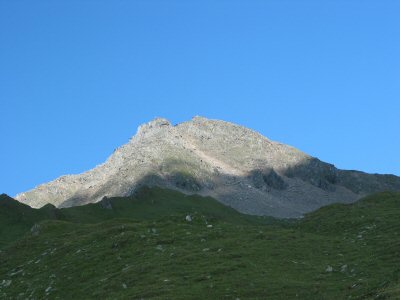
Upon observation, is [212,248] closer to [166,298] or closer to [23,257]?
[166,298]

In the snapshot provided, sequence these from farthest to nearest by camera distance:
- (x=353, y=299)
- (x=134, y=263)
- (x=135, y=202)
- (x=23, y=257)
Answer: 1. (x=135, y=202)
2. (x=23, y=257)
3. (x=134, y=263)
4. (x=353, y=299)

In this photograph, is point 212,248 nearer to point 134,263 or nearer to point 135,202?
point 134,263

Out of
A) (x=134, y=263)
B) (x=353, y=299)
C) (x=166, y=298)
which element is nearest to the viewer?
(x=353, y=299)

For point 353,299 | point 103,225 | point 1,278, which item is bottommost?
point 353,299

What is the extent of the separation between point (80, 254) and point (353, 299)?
92.3 feet

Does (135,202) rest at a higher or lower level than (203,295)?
higher

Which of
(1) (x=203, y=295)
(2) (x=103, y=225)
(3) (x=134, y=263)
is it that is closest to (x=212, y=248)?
(3) (x=134, y=263)

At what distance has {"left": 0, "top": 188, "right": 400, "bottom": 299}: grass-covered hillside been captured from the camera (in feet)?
119

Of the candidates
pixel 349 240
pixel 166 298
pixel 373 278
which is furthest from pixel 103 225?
pixel 373 278

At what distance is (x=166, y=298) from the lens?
35.3m

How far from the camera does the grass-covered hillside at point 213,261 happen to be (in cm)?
3625

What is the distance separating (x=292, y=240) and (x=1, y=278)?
26.4 meters

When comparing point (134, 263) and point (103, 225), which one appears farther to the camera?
point (103, 225)

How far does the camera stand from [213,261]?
141ft
